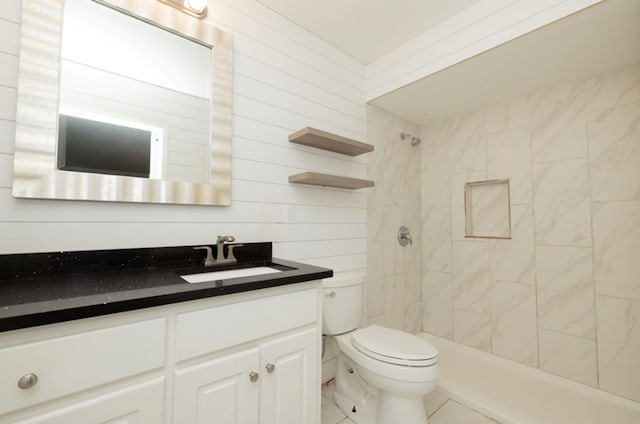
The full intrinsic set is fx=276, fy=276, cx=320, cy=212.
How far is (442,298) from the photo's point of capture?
2578mm

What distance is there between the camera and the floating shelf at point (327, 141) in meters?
1.68

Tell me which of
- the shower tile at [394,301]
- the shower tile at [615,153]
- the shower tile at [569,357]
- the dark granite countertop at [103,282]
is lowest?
the shower tile at [569,357]

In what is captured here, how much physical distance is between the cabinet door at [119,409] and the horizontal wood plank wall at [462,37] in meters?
2.18

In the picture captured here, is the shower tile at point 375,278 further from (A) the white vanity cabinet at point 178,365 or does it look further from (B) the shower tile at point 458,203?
(A) the white vanity cabinet at point 178,365

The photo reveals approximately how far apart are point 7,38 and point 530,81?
2821 millimetres

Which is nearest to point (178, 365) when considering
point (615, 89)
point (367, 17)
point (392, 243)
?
point (392, 243)

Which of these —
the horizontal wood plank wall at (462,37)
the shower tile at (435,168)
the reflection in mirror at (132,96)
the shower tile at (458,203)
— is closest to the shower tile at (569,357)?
the shower tile at (458,203)

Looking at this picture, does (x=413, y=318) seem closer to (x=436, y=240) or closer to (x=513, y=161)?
(x=436, y=240)

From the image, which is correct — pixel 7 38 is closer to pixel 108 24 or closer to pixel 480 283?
pixel 108 24

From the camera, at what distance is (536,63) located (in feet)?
5.69

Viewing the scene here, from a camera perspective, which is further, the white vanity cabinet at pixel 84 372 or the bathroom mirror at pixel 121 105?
the bathroom mirror at pixel 121 105

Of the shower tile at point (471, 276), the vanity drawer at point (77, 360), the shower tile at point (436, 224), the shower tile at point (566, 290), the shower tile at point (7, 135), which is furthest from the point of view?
the shower tile at point (436, 224)

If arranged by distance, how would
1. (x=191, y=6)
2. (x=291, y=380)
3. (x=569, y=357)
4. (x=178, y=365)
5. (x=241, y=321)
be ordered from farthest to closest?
(x=569, y=357), (x=191, y=6), (x=291, y=380), (x=241, y=321), (x=178, y=365)

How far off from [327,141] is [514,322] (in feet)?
6.53
